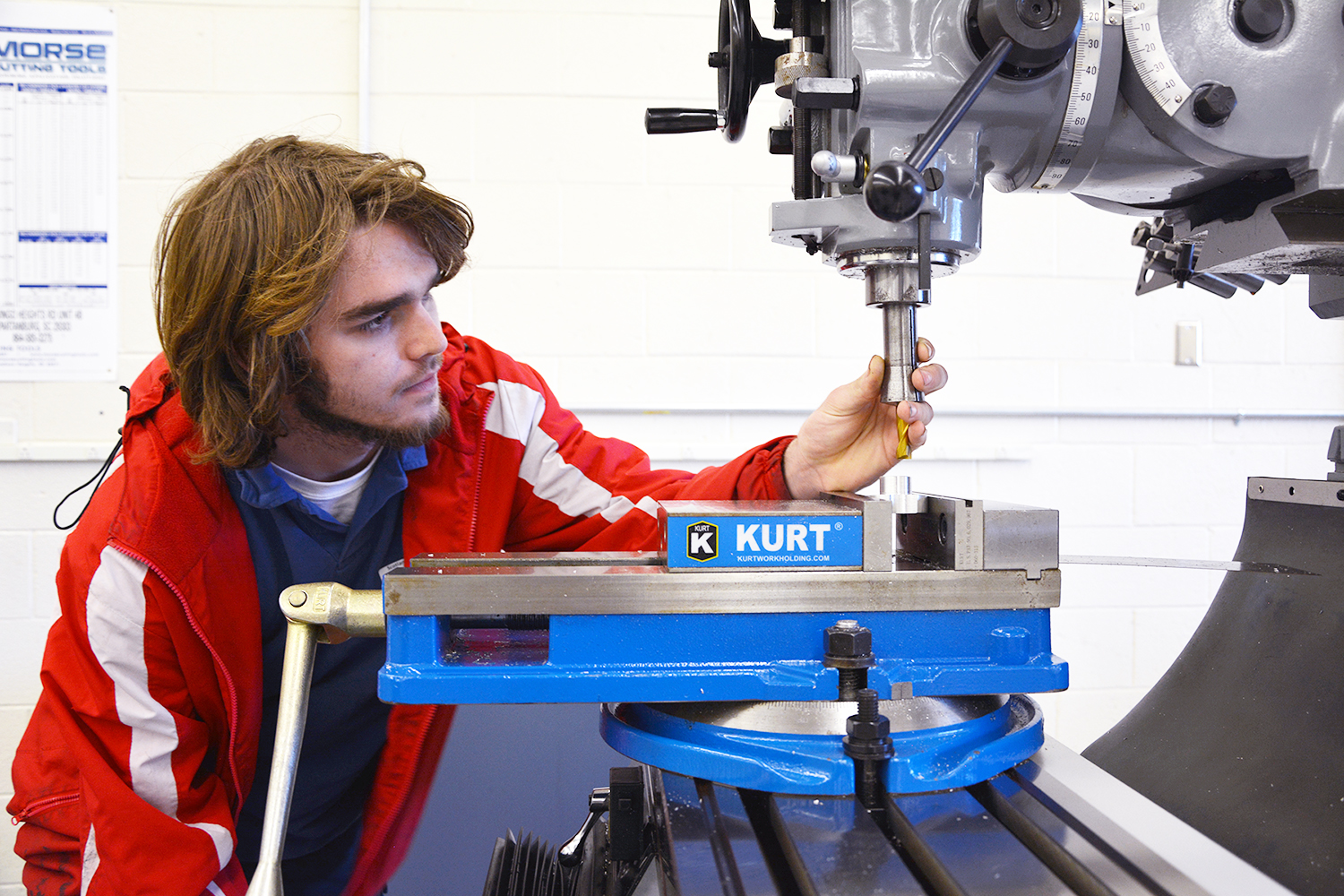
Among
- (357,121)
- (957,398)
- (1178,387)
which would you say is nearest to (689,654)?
(957,398)

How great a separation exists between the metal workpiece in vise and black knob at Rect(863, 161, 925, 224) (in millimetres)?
457

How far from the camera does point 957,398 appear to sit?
1938 mm

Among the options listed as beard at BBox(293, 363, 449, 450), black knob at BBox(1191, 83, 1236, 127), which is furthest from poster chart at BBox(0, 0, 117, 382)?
black knob at BBox(1191, 83, 1236, 127)

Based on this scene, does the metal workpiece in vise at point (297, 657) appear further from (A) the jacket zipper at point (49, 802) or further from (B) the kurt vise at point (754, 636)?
(A) the jacket zipper at point (49, 802)

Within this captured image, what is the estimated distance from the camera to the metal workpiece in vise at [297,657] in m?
0.57

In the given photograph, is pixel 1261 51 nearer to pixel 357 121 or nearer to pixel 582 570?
pixel 582 570

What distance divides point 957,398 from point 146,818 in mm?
1679

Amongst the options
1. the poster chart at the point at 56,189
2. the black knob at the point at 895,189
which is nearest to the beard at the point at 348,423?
the black knob at the point at 895,189

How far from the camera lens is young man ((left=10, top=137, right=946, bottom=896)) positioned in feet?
2.97

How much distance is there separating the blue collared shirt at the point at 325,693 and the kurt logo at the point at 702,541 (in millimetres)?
590

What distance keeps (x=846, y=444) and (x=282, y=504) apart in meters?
0.72

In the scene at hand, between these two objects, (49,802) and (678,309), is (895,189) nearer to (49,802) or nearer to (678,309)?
(49,802)

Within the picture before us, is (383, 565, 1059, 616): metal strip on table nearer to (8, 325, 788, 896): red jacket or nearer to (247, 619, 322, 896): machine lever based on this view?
(247, 619, 322, 896): machine lever

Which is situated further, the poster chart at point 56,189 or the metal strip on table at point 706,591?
the poster chart at point 56,189
